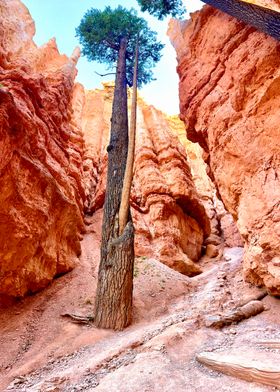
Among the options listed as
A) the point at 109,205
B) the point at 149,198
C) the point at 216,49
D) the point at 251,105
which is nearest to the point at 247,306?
the point at 109,205

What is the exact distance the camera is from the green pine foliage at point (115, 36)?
384 inches

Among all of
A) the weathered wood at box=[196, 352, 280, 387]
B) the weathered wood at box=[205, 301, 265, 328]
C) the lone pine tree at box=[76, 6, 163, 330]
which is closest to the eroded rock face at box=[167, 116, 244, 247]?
the lone pine tree at box=[76, 6, 163, 330]

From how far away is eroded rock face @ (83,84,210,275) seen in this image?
11.3 m

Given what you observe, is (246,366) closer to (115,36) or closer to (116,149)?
(116,149)

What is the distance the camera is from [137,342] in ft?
12.1

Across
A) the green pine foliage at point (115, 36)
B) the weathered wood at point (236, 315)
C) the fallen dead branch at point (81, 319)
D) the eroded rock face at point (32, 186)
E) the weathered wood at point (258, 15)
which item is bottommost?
the fallen dead branch at point (81, 319)

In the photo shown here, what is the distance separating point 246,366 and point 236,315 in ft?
6.33

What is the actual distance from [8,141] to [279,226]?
557cm

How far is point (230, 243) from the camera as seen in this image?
15.9 metres

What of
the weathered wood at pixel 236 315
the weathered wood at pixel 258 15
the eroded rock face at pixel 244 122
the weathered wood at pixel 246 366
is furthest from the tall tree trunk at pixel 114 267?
the weathered wood at pixel 258 15

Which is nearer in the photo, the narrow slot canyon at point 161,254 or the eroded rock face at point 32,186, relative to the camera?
the narrow slot canyon at point 161,254

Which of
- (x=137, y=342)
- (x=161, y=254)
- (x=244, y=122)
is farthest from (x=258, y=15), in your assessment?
(x=161, y=254)

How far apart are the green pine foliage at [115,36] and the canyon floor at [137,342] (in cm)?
738

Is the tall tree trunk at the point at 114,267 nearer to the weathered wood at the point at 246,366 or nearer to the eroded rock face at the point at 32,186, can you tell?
the eroded rock face at the point at 32,186
